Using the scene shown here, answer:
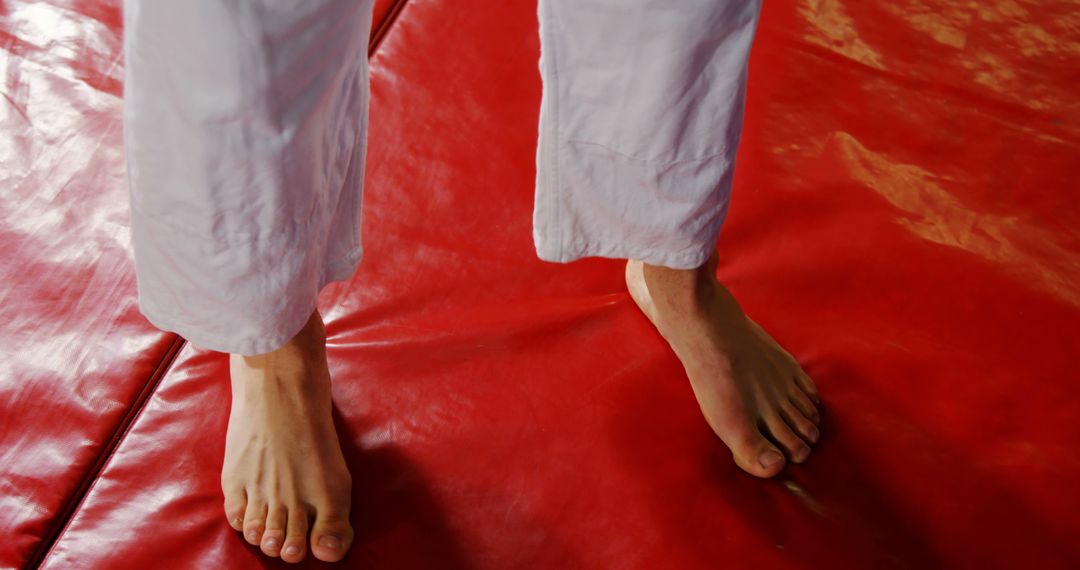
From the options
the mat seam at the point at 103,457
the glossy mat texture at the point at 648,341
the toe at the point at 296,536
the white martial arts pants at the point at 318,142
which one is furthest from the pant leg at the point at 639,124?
the mat seam at the point at 103,457

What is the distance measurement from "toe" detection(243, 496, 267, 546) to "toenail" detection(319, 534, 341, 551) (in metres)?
0.05

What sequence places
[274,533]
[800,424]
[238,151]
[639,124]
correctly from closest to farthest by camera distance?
1. [238,151]
2. [639,124]
3. [274,533]
4. [800,424]

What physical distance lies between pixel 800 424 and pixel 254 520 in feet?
1.66

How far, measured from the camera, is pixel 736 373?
3.10 ft

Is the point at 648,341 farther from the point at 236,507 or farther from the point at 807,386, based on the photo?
the point at 236,507

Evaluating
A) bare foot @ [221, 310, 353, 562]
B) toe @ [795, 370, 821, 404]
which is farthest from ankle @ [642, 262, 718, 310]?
bare foot @ [221, 310, 353, 562]

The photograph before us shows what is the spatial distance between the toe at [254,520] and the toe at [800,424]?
486 millimetres

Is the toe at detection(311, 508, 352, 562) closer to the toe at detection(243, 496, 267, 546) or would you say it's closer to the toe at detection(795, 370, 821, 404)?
the toe at detection(243, 496, 267, 546)

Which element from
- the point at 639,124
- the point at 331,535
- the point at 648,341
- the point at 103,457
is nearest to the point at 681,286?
the point at 648,341

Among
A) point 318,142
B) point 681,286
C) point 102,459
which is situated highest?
point 318,142

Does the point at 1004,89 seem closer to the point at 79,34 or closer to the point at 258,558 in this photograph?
the point at 258,558

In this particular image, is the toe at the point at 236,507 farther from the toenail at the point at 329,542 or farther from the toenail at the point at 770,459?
the toenail at the point at 770,459

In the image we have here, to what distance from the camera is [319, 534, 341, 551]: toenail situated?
2.72 feet

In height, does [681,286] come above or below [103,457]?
above
